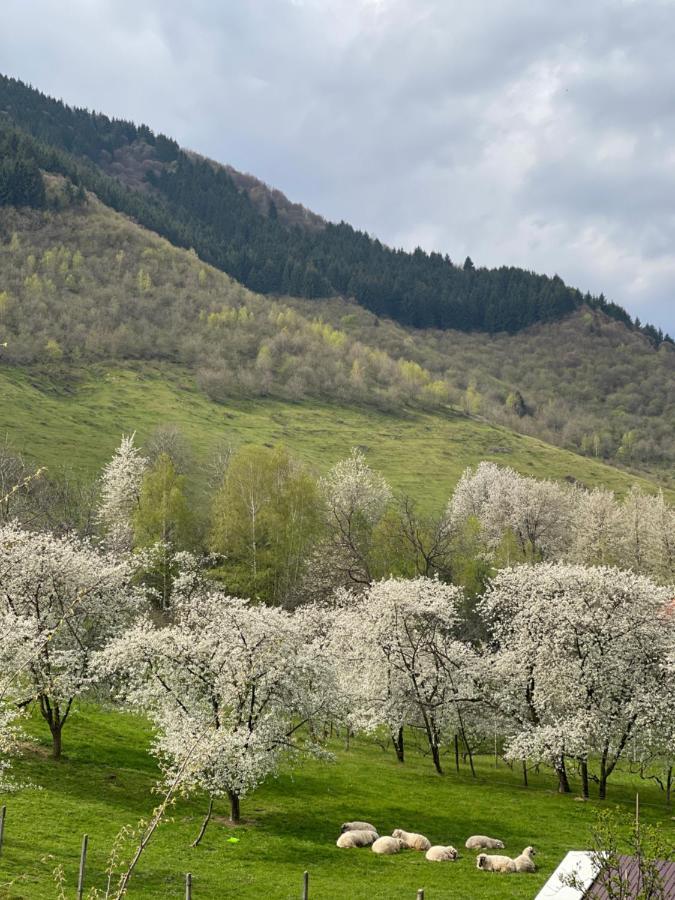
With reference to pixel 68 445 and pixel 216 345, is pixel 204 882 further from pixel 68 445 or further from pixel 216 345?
pixel 216 345

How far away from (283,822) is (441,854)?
293 inches

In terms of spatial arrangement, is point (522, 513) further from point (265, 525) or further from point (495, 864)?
point (495, 864)

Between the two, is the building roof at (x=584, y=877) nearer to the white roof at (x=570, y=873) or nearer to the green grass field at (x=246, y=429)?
the white roof at (x=570, y=873)

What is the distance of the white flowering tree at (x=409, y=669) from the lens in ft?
159

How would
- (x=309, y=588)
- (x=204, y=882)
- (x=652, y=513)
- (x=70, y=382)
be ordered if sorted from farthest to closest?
1. (x=70, y=382)
2. (x=652, y=513)
3. (x=309, y=588)
4. (x=204, y=882)

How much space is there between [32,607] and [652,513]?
90.6 m

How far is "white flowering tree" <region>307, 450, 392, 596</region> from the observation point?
77.9m

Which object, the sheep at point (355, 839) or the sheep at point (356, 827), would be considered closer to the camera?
the sheep at point (355, 839)

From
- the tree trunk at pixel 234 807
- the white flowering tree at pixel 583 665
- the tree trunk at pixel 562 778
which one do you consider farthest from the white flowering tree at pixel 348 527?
the tree trunk at pixel 234 807

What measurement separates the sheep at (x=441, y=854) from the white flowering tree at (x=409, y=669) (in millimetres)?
15890

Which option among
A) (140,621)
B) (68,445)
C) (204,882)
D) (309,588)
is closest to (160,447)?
(68,445)

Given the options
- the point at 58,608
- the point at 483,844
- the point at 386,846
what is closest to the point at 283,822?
the point at 386,846

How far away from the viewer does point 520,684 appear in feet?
159

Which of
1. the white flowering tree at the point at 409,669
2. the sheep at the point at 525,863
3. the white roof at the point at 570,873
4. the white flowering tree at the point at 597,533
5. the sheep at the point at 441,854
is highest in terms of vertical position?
the white flowering tree at the point at 597,533
